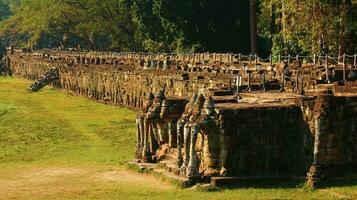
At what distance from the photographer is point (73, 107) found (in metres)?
59.8

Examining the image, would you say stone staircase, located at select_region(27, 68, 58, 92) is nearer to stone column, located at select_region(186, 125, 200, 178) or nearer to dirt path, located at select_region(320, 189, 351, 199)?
stone column, located at select_region(186, 125, 200, 178)

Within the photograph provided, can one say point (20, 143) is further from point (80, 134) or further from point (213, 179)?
point (213, 179)

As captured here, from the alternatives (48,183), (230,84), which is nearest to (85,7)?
(230,84)

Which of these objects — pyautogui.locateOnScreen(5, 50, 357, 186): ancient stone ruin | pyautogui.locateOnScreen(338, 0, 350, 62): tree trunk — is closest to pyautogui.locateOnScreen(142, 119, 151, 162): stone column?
pyautogui.locateOnScreen(5, 50, 357, 186): ancient stone ruin

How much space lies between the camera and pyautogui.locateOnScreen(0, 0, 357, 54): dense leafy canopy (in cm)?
5138

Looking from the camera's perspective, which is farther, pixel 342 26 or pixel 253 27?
pixel 253 27

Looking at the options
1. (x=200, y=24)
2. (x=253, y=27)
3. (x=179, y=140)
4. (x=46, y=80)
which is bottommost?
(x=46, y=80)

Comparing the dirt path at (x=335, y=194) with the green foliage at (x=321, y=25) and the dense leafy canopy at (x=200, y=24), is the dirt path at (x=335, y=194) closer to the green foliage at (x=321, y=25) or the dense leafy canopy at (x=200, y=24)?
the dense leafy canopy at (x=200, y=24)

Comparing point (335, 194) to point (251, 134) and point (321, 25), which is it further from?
point (321, 25)

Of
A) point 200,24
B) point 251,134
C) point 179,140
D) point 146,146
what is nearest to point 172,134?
point 146,146

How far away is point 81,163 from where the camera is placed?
31.4m

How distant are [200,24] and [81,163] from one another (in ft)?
139

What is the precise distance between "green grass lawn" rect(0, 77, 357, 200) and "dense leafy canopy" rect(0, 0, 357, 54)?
14.2m

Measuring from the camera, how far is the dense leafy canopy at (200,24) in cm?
5138
